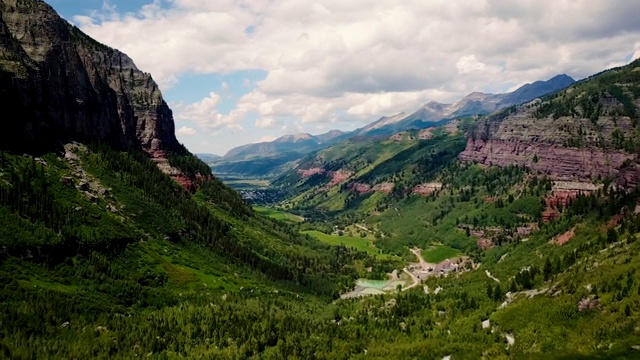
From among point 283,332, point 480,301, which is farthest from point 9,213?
point 480,301

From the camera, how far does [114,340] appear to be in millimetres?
142250

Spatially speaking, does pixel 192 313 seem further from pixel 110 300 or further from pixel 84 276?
pixel 84 276

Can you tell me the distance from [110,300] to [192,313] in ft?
97.6

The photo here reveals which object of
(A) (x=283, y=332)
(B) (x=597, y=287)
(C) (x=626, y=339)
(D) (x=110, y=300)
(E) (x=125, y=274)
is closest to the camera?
(C) (x=626, y=339)

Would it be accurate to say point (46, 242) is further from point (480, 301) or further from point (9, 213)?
point (480, 301)

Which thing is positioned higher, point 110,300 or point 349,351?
point 110,300

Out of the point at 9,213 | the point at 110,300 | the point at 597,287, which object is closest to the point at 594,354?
the point at 597,287

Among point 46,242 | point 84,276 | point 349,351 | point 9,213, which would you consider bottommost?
point 349,351

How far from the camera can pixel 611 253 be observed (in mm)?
150000

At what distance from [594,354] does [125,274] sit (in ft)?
544

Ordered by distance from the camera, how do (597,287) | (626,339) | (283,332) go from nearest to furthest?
1. (626,339)
2. (597,287)
3. (283,332)

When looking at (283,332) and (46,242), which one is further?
(46,242)

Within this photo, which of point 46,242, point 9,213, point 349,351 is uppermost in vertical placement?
point 9,213

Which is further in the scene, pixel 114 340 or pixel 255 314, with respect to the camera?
pixel 255 314
